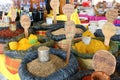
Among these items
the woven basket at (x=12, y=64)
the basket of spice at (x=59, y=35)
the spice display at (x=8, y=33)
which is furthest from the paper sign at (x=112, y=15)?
the spice display at (x=8, y=33)

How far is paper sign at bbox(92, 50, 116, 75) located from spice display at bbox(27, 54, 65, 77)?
0.51 feet

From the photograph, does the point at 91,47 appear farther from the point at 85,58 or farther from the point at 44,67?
the point at 44,67

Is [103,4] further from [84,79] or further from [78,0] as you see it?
[84,79]

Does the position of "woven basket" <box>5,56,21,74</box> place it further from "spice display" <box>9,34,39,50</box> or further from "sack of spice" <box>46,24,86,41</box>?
"sack of spice" <box>46,24,86,41</box>

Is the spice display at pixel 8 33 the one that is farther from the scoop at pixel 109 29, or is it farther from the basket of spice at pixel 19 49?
the scoop at pixel 109 29

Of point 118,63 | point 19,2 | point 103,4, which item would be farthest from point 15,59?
point 103,4

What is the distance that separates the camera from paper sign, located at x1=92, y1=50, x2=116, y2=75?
572 mm

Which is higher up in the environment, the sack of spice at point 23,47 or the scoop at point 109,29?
the scoop at point 109,29

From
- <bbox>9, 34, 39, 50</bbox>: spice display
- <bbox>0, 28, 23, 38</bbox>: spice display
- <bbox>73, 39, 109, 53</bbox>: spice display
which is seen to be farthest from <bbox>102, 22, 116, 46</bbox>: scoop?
<bbox>0, 28, 23, 38</bbox>: spice display

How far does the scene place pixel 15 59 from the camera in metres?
0.85

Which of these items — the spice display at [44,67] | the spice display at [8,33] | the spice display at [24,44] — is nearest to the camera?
the spice display at [44,67]

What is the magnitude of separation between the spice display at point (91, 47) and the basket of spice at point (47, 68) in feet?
0.32

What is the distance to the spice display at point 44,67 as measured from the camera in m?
0.67

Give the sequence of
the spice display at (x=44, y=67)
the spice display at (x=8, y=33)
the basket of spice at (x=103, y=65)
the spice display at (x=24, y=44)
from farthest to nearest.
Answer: the spice display at (x=8, y=33) → the spice display at (x=24, y=44) → the spice display at (x=44, y=67) → the basket of spice at (x=103, y=65)
